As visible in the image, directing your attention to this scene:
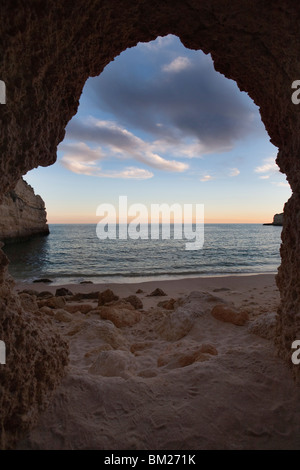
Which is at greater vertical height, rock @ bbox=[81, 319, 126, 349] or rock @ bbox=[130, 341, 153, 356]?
rock @ bbox=[81, 319, 126, 349]

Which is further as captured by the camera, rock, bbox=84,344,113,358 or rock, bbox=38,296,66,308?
rock, bbox=38,296,66,308

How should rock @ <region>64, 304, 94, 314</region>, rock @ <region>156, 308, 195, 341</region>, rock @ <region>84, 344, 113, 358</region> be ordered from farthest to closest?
1. rock @ <region>64, 304, 94, 314</region>
2. rock @ <region>156, 308, 195, 341</region>
3. rock @ <region>84, 344, 113, 358</region>

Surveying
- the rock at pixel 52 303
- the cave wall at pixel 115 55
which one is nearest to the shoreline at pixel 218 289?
the rock at pixel 52 303

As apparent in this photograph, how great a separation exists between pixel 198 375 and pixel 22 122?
10.3 ft

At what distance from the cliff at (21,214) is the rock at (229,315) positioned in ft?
98.1

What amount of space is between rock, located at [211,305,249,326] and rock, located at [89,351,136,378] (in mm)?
2289

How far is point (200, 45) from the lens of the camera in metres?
3.29

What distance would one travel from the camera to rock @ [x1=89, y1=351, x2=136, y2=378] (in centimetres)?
306

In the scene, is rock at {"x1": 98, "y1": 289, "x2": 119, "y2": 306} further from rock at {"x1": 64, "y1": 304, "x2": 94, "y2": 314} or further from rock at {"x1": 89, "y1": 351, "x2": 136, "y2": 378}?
rock at {"x1": 89, "y1": 351, "x2": 136, "y2": 378}

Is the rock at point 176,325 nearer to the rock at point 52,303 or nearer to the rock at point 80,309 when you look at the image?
the rock at point 80,309

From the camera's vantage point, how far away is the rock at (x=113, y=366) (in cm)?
306

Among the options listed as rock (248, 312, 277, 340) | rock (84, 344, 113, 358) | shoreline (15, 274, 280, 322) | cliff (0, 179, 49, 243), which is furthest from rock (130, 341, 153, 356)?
cliff (0, 179, 49, 243)

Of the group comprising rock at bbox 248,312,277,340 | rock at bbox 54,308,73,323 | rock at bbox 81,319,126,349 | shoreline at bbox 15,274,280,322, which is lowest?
shoreline at bbox 15,274,280,322

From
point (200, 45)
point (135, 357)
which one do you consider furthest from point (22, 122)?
point (135, 357)
